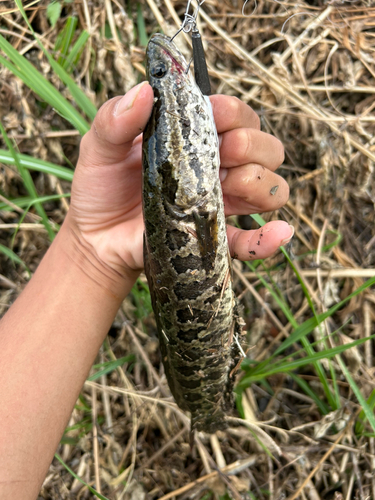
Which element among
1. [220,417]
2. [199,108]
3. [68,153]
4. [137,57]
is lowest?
[220,417]

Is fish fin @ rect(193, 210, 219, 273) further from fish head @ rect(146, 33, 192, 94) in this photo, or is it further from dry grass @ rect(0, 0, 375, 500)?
dry grass @ rect(0, 0, 375, 500)

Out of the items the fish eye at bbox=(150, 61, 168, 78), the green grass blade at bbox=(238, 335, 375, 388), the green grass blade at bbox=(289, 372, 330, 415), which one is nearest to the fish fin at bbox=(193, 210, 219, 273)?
the fish eye at bbox=(150, 61, 168, 78)

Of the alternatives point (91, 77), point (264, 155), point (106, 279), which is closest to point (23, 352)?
point (106, 279)

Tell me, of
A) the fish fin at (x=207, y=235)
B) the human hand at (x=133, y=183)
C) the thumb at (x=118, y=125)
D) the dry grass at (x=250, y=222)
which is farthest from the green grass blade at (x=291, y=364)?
the thumb at (x=118, y=125)

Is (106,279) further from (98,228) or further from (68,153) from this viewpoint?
(68,153)

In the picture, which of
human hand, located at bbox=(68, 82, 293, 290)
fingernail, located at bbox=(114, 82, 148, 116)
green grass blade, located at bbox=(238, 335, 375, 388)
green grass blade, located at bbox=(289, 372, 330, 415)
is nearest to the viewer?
fingernail, located at bbox=(114, 82, 148, 116)
